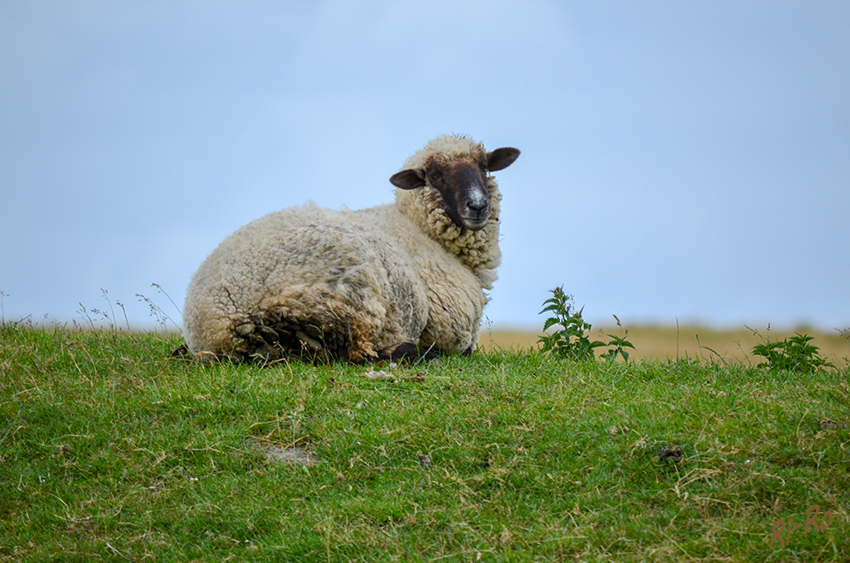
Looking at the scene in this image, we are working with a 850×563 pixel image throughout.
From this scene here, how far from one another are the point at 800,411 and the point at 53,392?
664cm

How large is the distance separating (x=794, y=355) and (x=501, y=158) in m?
4.19

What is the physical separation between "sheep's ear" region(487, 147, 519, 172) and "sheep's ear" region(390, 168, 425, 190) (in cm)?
99

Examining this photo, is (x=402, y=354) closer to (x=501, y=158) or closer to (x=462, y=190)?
(x=462, y=190)

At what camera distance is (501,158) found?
9.72 meters

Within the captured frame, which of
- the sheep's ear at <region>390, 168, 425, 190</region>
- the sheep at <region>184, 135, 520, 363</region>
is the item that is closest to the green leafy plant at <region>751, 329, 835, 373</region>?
the sheep at <region>184, 135, 520, 363</region>

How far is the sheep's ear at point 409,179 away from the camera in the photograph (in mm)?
9164

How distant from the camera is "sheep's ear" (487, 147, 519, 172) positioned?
9.61m

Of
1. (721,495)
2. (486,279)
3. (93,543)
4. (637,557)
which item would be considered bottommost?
(93,543)

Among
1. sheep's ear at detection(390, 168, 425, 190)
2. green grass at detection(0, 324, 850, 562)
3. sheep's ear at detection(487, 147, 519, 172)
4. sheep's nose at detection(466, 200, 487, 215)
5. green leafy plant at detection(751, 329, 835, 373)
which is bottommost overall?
green grass at detection(0, 324, 850, 562)

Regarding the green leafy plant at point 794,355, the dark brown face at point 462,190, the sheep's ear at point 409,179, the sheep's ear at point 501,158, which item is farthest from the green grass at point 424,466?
the sheep's ear at point 501,158

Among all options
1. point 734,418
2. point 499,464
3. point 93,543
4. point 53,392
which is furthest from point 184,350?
Answer: point 734,418

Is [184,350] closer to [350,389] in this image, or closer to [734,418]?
[350,389]

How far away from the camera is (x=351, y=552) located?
4.50 m

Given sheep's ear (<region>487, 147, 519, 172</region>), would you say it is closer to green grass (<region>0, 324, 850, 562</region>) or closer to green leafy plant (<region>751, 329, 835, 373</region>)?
green grass (<region>0, 324, 850, 562</region>)
